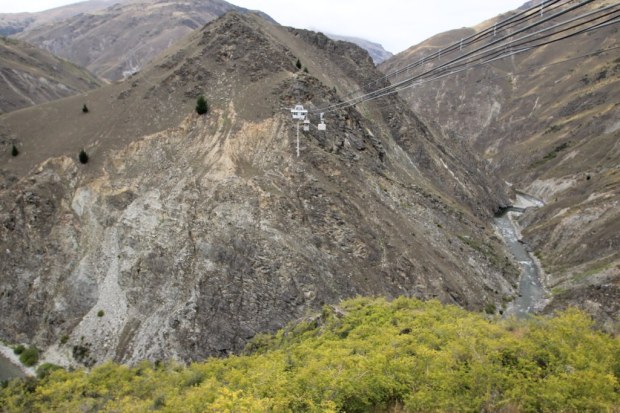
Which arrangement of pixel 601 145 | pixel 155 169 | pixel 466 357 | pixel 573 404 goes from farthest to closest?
pixel 601 145, pixel 155 169, pixel 466 357, pixel 573 404

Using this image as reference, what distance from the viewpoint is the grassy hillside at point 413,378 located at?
1181 centimetres

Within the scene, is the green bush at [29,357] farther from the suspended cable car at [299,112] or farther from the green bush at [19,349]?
the suspended cable car at [299,112]

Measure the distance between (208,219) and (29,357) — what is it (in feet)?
58.2

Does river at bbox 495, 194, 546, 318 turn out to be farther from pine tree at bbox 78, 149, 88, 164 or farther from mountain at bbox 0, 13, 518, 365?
pine tree at bbox 78, 149, 88, 164

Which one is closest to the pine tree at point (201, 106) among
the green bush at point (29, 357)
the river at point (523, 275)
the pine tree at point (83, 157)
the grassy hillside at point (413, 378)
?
the pine tree at point (83, 157)

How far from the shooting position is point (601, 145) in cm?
7812

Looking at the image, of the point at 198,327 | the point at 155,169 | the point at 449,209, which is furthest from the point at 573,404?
the point at 449,209

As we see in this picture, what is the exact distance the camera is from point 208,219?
37.3m

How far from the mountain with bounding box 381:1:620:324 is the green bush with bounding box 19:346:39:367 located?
38.1 meters

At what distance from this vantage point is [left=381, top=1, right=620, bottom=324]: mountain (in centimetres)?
4628

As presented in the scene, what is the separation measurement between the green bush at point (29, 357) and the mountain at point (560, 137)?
38.1 meters

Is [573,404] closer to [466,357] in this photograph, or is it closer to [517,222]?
[466,357]

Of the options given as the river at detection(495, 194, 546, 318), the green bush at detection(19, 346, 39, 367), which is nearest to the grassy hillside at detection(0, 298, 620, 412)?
the green bush at detection(19, 346, 39, 367)

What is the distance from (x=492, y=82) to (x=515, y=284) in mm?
111650
